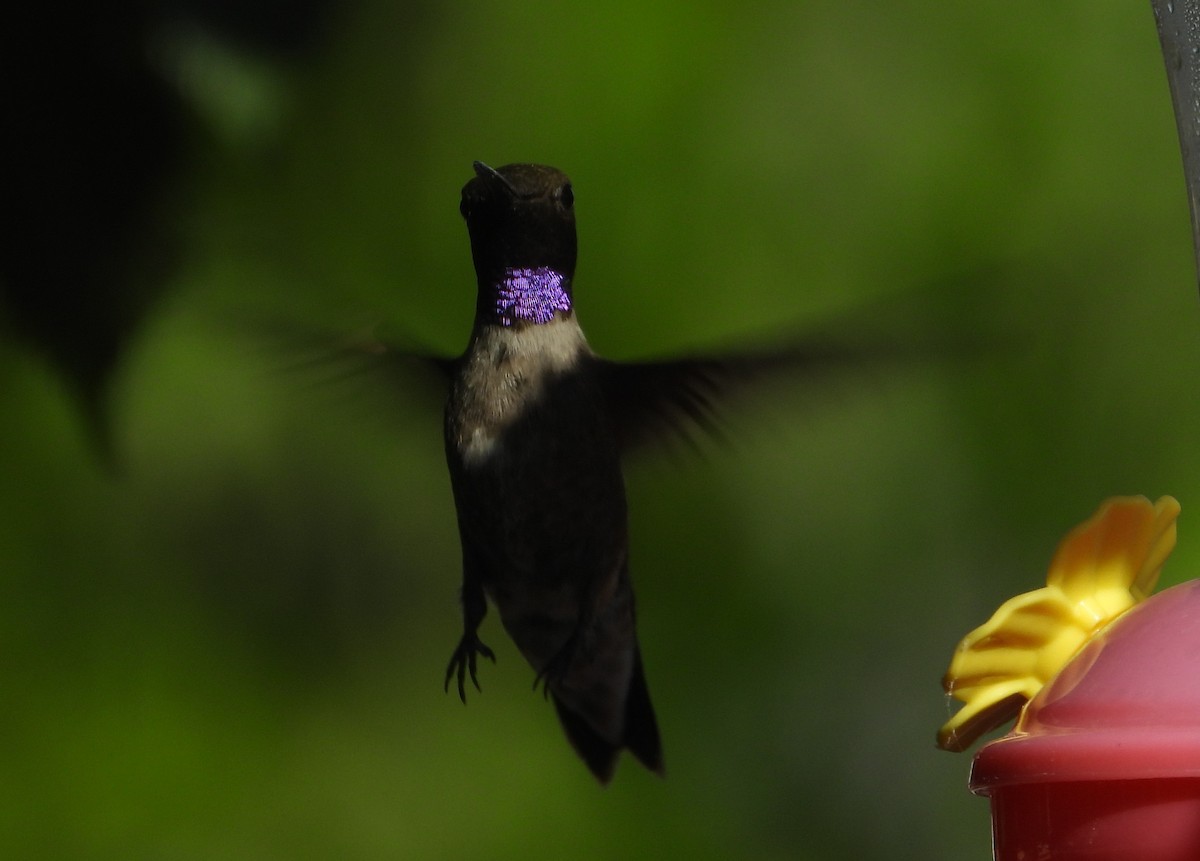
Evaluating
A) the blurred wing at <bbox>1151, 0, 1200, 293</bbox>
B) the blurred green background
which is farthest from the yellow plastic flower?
the blurred green background

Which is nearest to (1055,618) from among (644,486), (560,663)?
(560,663)

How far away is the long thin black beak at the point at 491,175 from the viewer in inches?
34.4

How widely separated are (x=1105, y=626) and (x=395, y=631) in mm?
1403

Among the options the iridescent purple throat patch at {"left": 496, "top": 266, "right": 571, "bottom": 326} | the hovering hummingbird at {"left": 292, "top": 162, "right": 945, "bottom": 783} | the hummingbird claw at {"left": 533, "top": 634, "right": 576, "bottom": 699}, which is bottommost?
the hummingbird claw at {"left": 533, "top": 634, "right": 576, "bottom": 699}

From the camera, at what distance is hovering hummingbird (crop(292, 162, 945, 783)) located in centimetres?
101

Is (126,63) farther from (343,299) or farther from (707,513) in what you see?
(707,513)

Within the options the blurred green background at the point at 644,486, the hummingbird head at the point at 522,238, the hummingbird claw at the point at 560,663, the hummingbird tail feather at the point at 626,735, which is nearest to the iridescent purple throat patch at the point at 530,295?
the hummingbird head at the point at 522,238

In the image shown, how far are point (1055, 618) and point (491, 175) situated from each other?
0.49m

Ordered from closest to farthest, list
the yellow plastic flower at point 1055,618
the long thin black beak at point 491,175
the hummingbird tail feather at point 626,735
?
1. the yellow plastic flower at point 1055,618
2. the long thin black beak at point 491,175
3. the hummingbird tail feather at point 626,735

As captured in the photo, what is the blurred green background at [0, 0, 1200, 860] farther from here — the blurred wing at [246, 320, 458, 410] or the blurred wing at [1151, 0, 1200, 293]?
the blurred wing at [1151, 0, 1200, 293]

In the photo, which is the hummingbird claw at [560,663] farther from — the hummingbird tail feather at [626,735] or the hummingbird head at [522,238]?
the hummingbird head at [522,238]

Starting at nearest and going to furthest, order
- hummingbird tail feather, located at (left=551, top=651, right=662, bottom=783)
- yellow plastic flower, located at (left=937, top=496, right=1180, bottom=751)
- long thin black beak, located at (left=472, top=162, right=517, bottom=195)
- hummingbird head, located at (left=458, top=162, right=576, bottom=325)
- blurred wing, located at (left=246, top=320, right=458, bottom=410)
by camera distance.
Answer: yellow plastic flower, located at (left=937, top=496, right=1180, bottom=751) < long thin black beak, located at (left=472, top=162, right=517, bottom=195) < hummingbird head, located at (left=458, top=162, right=576, bottom=325) < blurred wing, located at (left=246, top=320, right=458, bottom=410) < hummingbird tail feather, located at (left=551, top=651, right=662, bottom=783)

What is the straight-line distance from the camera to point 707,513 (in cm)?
199

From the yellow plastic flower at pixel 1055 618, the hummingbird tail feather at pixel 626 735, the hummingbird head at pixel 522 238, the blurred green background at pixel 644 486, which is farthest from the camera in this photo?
the blurred green background at pixel 644 486
